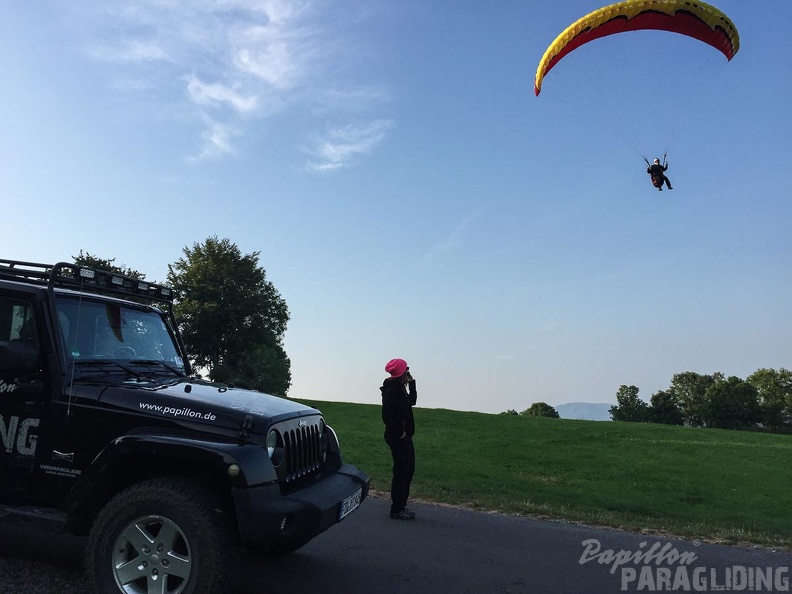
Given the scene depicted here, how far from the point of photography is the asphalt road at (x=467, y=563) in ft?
17.6

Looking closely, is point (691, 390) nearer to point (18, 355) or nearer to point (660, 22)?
point (660, 22)

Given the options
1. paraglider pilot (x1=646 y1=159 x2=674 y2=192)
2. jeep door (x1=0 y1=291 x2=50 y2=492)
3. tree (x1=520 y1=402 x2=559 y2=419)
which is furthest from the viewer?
tree (x1=520 y1=402 x2=559 y2=419)

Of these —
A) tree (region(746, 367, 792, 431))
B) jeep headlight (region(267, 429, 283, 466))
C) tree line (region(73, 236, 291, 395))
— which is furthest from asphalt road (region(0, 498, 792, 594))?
tree (region(746, 367, 792, 431))

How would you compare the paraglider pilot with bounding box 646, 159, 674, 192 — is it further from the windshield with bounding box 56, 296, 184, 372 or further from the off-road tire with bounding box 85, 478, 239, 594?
the off-road tire with bounding box 85, 478, 239, 594

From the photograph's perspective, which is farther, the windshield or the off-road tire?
the windshield

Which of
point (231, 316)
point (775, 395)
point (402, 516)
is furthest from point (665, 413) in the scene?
point (402, 516)

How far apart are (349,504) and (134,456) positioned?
1816 millimetres

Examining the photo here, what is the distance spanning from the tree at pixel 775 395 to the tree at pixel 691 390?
589 centimetres

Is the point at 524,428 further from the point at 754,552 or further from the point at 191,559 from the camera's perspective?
the point at 191,559

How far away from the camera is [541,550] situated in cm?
694

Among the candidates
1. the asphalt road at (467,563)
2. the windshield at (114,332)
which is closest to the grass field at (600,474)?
the asphalt road at (467,563)

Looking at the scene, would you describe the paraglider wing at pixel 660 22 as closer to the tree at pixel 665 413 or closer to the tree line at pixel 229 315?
the tree line at pixel 229 315

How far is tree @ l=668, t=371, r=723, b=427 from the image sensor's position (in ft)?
293

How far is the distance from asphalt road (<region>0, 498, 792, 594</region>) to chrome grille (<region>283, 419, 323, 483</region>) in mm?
1100
